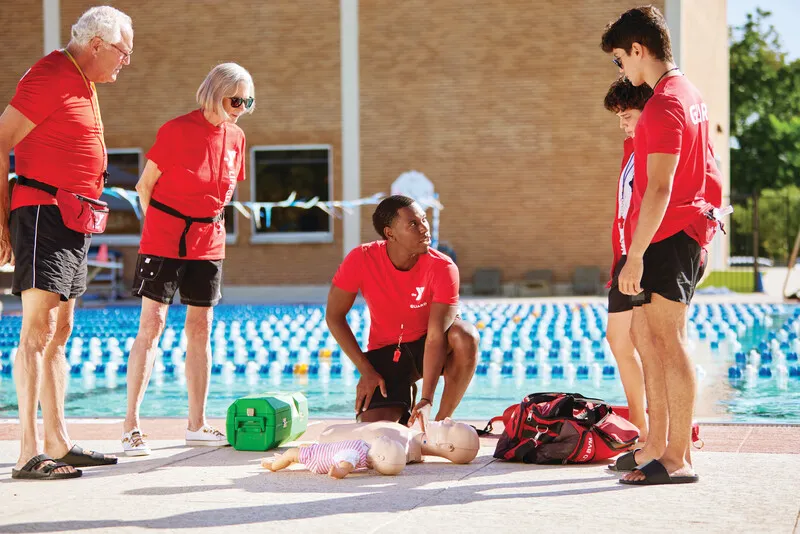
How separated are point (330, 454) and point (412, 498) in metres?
0.77

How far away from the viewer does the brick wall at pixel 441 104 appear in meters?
22.0

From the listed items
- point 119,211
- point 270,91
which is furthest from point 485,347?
point 119,211

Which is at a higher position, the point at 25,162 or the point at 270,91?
the point at 270,91

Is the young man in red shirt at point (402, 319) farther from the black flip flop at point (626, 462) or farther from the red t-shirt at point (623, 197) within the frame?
the black flip flop at point (626, 462)

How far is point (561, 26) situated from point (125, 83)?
9384 mm

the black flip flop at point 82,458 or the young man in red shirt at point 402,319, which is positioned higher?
the young man in red shirt at point 402,319

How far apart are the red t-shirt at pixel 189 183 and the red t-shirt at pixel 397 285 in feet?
2.62

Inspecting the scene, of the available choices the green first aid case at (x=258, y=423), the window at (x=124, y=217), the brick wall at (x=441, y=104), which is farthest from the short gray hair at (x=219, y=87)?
the window at (x=124, y=217)

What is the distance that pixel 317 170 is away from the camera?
23.1m

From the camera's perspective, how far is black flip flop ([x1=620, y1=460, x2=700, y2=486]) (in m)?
4.49

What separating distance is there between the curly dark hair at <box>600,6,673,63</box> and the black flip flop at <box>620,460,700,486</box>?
1761 millimetres

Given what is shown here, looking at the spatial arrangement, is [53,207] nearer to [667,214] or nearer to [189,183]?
[189,183]

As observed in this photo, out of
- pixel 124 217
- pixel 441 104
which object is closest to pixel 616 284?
pixel 441 104

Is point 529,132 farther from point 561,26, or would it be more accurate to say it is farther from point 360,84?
point 360,84
